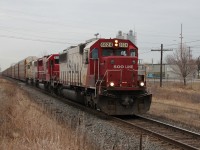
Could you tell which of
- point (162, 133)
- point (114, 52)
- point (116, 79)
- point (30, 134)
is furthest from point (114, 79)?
point (30, 134)

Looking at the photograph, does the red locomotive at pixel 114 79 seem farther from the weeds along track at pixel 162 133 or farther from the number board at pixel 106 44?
the weeds along track at pixel 162 133

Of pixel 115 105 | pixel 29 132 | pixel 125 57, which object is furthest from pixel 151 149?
pixel 125 57

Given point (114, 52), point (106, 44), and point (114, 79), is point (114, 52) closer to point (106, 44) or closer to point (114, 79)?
point (106, 44)

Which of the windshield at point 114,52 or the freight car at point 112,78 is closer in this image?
the freight car at point 112,78

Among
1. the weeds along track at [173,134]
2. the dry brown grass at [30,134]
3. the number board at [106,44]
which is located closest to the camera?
the dry brown grass at [30,134]

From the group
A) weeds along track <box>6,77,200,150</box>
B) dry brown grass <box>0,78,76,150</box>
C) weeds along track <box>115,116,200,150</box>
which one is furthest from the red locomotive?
dry brown grass <box>0,78,76,150</box>

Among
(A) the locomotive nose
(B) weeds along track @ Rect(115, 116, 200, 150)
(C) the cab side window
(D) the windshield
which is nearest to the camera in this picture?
(B) weeds along track @ Rect(115, 116, 200, 150)

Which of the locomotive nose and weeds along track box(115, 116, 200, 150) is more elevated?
the locomotive nose

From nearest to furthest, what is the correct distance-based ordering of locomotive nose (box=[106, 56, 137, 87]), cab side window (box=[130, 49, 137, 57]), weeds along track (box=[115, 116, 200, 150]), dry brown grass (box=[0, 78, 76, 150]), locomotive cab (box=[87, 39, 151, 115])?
dry brown grass (box=[0, 78, 76, 150])
weeds along track (box=[115, 116, 200, 150])
locomotive cab (box=[87, 39, 151, 115])
locomotive nose (box=[106, 56, 137, 87])
cab side window (box=[130, 49, 137, 57])

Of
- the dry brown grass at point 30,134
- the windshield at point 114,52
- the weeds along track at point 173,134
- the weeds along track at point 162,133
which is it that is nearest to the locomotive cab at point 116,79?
the windshield at point 114,52

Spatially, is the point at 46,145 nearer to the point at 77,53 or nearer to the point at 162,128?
the point at 162,128

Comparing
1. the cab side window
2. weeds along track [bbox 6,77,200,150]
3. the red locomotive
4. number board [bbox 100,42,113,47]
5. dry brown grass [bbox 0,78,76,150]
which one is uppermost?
number board [bbox 100,42,113,47]

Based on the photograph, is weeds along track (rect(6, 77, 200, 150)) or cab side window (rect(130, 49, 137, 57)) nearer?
weeds along track (rect(6, 77, 200, 150))

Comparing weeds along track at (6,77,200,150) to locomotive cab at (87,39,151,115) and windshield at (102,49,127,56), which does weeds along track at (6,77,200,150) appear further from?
windshield at (102,49,127,56)
